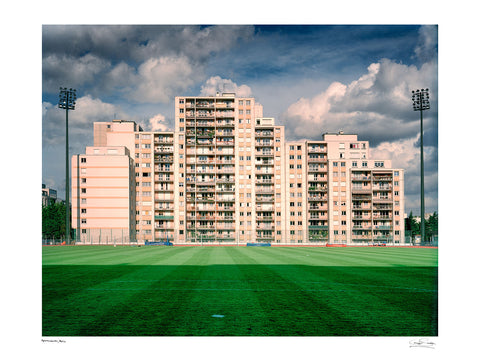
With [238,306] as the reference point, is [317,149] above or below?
above

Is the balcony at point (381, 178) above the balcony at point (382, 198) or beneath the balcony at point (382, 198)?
above

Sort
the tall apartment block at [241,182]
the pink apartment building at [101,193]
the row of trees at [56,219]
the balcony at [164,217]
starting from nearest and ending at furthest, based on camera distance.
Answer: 1. the pink apartment building at [101,193]
2. the row of trees at [56,219]
3. the balcony at [164,217]
4. the tall apartment block at [241,182]

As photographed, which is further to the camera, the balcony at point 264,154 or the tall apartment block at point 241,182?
the balcony at point 264,154

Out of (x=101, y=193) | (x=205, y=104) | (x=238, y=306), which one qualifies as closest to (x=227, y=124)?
(x=205, y=104)

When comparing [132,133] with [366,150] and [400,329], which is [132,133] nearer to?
[366,150]

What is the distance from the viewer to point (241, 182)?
93875 millimetres

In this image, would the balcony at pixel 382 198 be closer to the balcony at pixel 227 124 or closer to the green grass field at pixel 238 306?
the balcony at pixel 227 124

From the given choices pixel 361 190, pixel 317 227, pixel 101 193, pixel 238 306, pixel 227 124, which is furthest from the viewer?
pixel 317 227

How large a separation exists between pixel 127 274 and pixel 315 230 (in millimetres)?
79625

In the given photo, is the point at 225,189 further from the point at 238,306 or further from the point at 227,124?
the point at 238,306

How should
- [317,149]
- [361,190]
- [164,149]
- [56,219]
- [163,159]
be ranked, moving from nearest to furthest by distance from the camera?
[56,219] < [163,159] < [361,190] < [164,149] < [317,149]

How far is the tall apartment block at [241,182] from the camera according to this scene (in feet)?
303
